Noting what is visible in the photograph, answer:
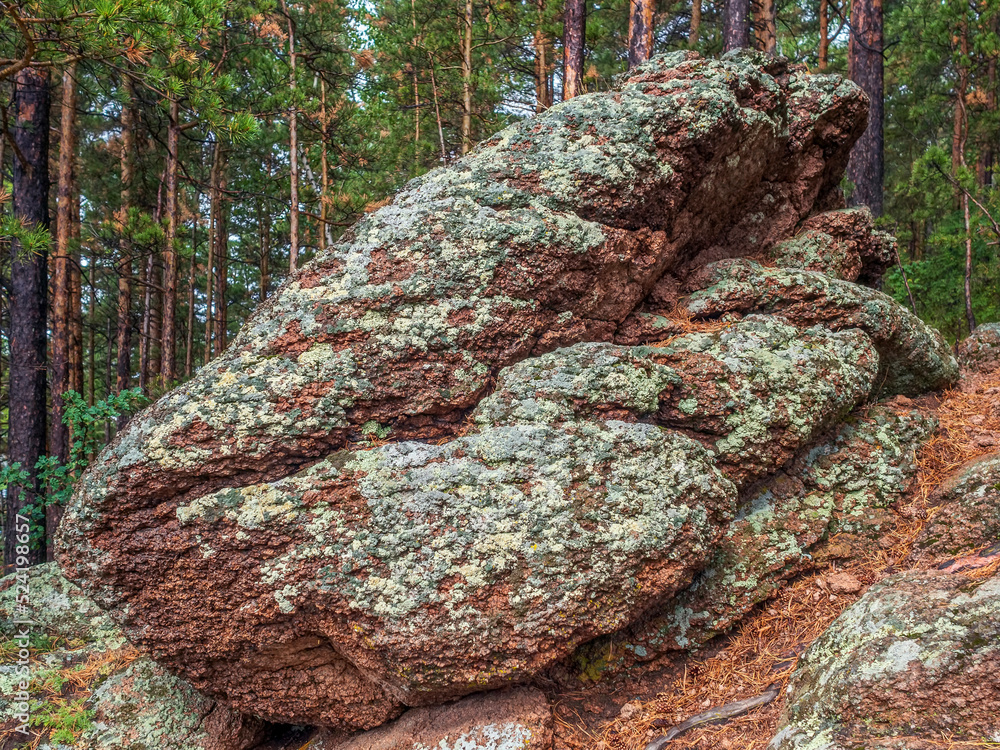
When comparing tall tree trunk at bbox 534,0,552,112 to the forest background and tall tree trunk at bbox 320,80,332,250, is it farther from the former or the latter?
tall tree trunk at bbox 320,80,332,250

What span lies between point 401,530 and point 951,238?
401 inches

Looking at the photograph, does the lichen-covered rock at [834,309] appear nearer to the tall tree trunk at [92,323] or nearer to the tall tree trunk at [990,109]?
the tall tree trunk at [990,109]

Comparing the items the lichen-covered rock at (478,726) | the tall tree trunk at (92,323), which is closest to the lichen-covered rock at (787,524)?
the lichen-covered rock at (478,726)

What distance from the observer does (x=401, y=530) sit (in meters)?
3.10

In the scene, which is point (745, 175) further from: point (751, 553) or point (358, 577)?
point (358, 577)

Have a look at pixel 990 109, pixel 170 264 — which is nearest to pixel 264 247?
pixel 170 264

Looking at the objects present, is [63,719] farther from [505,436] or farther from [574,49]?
[574,49]

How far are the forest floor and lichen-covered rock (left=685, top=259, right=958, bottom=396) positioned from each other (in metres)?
0.90

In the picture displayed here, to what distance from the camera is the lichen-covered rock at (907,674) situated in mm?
2285

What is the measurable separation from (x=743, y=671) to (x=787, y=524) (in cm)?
97

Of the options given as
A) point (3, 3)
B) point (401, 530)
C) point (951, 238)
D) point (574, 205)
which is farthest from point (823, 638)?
point (951, 238)

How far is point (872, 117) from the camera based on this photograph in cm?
949

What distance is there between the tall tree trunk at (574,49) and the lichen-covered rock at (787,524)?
6.23 metres

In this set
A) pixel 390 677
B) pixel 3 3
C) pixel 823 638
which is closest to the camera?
pixel 823 638
